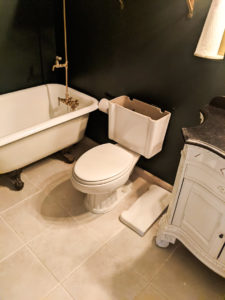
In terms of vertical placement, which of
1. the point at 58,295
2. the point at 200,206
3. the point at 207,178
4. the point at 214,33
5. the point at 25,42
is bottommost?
the point at 58,295

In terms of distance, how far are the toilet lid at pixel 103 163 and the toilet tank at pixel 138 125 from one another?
0.11 meters

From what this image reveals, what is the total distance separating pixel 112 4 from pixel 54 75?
1.05 m

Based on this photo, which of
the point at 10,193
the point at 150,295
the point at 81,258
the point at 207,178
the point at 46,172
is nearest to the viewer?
the point at 207,178

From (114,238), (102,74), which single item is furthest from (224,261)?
(102,74)

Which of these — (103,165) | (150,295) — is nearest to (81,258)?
(150,295)

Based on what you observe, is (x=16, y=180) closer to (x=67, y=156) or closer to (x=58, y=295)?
(x=67, y=156)

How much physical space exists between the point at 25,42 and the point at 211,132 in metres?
1.92

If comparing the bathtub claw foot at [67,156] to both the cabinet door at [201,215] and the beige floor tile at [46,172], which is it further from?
the cabinet door at [201,215]

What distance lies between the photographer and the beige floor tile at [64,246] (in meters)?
1.58

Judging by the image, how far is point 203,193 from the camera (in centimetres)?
128

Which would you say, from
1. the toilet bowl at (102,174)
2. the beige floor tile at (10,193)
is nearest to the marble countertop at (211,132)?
the toilet bowl at (102,174)

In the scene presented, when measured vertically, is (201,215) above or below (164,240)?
above

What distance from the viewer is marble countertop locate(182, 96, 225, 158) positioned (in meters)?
1.13

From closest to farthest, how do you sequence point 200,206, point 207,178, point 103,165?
point 207,178 < point 200,206 < point 103,165
